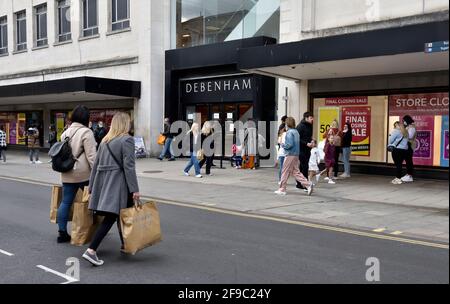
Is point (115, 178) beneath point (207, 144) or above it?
above

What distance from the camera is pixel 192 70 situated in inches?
814

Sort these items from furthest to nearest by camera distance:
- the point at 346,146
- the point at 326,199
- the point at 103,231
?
the point at 346,146 → the point at 326,199 → the point at 103,231

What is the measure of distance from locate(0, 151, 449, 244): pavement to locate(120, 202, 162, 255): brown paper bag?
3318 mm

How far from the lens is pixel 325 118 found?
627 inches

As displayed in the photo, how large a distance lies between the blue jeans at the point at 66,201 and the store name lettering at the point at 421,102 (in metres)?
10.5

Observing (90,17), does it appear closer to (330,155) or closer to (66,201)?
(330,155)

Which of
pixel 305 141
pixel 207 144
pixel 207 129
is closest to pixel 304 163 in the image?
pixel 305 141

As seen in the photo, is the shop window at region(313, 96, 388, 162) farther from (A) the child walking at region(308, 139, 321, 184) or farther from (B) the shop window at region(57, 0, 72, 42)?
(B) the shop window at region(57, 0, 72, 42)

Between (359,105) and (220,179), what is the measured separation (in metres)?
4.87

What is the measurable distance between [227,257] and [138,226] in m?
1.14

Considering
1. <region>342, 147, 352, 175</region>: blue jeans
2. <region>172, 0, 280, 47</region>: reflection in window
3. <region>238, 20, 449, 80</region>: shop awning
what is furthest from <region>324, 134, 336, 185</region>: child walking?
<region>172, 0, 280, 47</region>: reflection in window

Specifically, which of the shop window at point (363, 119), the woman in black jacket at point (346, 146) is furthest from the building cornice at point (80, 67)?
the woman in black jacket at point (346, 146)

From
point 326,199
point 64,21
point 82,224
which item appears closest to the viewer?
point 82,224

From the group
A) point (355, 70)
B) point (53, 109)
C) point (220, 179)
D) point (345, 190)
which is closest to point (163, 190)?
point (220, 179)
